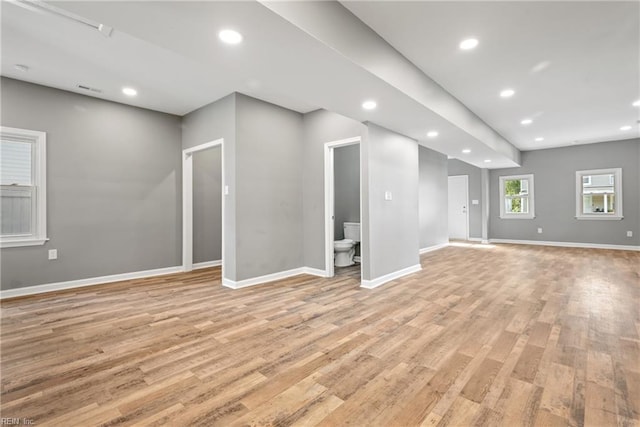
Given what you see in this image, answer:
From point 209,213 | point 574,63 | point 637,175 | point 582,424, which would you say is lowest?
point 582,424

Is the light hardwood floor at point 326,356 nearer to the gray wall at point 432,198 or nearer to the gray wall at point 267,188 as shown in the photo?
the gray wall at point 267,188

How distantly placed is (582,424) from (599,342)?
123 cm

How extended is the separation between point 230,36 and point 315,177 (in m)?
2.83

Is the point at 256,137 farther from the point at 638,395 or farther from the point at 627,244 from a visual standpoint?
the point at 627,244

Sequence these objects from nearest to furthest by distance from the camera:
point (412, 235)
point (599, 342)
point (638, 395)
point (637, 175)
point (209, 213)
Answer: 1. point (638, 395)
2. point (599, 342)
3. point (412, 235)
4. point (209, 213)
5. point (637, 175)

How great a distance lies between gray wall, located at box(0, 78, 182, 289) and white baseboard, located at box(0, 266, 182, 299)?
0.22 ft

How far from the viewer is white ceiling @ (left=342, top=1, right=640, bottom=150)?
7.43ft

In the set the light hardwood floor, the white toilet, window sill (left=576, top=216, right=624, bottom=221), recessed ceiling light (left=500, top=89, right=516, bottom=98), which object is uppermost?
recessed ceiling light (left=500, top=89, right=516, bottom=98)

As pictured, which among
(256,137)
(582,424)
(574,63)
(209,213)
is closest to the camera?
(582,424)

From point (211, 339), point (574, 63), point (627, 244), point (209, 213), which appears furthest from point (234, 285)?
point (627, 244)

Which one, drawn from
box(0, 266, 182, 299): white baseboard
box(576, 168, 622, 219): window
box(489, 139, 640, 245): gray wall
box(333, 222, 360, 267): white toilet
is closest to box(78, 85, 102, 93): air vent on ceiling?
box(0, 266, 182, 299): white baseboard

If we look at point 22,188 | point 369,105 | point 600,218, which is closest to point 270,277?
point 369,105

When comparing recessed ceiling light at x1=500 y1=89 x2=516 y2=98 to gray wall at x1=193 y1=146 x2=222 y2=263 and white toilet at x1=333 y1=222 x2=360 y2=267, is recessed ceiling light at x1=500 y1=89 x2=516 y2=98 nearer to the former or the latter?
white toilet at x1=333 y1=222 x2=360 y2=267

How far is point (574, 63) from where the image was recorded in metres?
3.13
